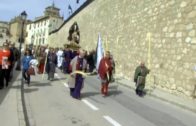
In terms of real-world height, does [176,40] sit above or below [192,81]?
above

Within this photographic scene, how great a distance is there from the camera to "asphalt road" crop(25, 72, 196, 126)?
1023 centimetres

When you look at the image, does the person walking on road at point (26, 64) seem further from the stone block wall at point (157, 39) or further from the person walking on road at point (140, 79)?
the stone block wall at point (157, 39)

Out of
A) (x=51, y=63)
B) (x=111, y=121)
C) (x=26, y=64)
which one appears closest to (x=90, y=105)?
(x=111, y=121)

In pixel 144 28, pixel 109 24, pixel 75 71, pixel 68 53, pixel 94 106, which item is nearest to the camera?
pixel 94 106

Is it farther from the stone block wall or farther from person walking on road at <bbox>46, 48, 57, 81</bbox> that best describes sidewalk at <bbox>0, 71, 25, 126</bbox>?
the stone block wall

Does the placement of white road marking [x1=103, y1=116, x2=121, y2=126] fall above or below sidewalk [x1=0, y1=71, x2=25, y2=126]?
below

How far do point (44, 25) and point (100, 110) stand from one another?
86.6 metres

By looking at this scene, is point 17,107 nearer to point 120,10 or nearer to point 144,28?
point 144,28

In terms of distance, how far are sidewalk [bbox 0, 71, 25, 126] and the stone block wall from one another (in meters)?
6.23

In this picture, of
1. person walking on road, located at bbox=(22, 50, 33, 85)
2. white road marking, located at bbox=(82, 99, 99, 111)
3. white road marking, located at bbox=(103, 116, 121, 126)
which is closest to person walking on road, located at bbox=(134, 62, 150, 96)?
white road marking, located at bbox=(82, 99, 99, 111)

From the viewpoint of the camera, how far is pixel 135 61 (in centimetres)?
2175

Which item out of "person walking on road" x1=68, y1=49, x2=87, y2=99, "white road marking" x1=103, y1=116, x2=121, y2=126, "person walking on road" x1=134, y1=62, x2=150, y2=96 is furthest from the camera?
"person walking on road" x1=134, y1=62, x2=150, y2=96

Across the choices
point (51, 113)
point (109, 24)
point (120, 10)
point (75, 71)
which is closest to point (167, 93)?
point (75, 71)

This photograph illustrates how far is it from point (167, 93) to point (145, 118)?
18.8 feet
